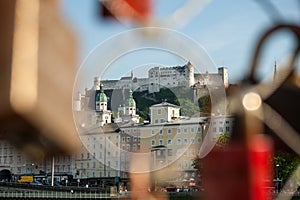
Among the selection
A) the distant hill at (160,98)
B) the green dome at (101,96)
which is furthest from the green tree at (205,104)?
the green dome at (101,96)

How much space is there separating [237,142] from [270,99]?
0.20 meters

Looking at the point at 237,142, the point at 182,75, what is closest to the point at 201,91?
the point at 182,75

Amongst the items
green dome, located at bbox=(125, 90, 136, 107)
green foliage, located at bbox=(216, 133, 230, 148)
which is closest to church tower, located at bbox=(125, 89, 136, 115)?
green dome, located at bbox=(125, 90, 136, 107)

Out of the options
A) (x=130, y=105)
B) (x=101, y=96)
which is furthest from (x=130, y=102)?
(x=101, y=96)

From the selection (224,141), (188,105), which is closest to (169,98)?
(188,105)

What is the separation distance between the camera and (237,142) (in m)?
0.26

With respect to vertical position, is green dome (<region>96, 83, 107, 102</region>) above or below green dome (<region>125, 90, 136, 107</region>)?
below

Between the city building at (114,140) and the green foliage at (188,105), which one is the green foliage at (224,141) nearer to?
the city building at (114,140)

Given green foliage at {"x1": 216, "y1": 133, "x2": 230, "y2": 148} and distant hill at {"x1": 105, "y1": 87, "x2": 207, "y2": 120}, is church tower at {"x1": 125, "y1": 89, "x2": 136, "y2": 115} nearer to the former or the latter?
distant hill at {"x1": 105, "y1": 87, "x2": 207, "y2": 120}

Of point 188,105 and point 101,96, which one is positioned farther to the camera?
point 188,105

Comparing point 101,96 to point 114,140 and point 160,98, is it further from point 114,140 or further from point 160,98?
point 160,98

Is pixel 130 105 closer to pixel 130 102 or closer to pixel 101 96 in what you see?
pixel 130 102

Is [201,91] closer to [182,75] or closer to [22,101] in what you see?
[182,75]

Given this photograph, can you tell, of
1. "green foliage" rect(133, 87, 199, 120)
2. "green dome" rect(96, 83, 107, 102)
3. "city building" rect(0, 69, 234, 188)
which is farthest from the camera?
"green foliage" rect(133, 87, 199, 120)
